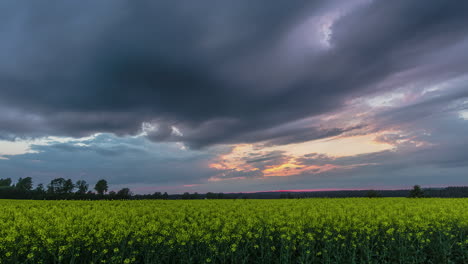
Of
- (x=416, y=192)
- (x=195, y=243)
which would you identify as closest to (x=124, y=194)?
(x=195, y=243)

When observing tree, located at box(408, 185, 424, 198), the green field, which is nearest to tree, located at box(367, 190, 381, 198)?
tree, located at box(408, 185, 424, 198)

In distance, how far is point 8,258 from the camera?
10.1 meters

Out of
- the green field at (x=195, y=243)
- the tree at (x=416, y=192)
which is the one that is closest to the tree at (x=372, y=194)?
the tree at (x=416, y=192)

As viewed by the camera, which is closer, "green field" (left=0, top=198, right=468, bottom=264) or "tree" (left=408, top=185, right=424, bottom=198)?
"green field" (left=0, top=198, right=468, bottom=264)

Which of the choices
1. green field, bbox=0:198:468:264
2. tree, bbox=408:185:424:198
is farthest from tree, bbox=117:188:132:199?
tree, bbox=408:185:424:198

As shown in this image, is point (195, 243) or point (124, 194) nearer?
point (195, 243)

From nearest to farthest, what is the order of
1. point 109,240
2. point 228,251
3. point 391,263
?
point 109,240
point 228,251
point 391,263

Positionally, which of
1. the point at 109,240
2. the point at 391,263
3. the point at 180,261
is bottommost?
the point at 391,263

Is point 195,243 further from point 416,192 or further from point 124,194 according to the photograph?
point 416,192

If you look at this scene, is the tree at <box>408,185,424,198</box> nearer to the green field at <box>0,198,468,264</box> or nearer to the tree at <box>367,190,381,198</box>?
the tree at <box>367,190,381,198</box>

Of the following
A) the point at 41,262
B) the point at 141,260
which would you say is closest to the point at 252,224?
the point at 141,260

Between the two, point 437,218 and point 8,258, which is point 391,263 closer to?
point 437,218

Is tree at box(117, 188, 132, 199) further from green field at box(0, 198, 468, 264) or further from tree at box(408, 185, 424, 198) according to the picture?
tree at box(408, 185, 424, 198)

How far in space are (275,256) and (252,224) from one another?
5.85ft
